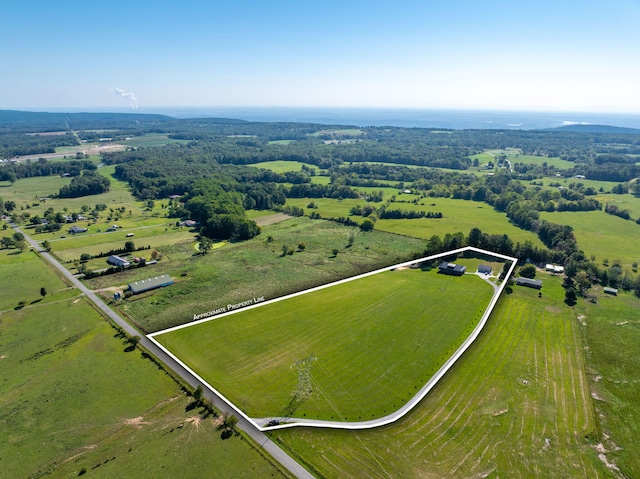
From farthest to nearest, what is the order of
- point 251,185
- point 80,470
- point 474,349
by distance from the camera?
point 251,185 < point 474,349 < point 80,470

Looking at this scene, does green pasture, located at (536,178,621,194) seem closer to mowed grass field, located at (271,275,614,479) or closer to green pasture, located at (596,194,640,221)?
green pasture, located at (596,194,640,221)

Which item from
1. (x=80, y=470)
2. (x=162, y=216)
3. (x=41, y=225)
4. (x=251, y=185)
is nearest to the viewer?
(x=80, y=470)

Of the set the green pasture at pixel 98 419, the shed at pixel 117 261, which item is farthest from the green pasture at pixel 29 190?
the green pasture at pixel 98 419

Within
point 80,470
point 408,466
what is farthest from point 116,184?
point 408,466

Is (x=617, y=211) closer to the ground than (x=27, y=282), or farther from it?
farther from it

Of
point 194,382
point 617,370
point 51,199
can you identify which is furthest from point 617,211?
point 51,199

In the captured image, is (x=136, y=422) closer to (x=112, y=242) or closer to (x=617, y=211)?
(x=112, y=242)

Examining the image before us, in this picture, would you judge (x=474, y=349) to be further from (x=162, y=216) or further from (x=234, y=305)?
(x=162, y=216)

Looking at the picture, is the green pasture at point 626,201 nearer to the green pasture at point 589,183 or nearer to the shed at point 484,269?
the green pasture at point 589,183
